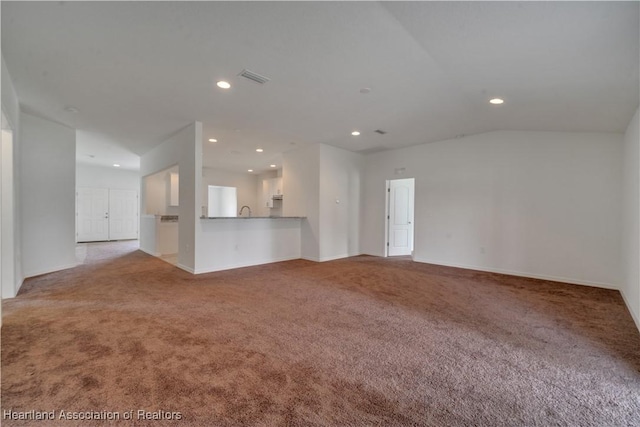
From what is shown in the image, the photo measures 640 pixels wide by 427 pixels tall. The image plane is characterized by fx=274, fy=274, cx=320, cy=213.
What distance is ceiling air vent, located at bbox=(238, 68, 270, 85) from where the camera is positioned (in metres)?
3.03

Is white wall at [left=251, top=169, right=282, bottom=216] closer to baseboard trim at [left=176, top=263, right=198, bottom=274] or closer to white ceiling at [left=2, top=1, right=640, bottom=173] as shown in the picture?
baseboard trim at [left=176, top=263, right=198, bottom=274]

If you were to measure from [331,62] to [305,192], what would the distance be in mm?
4006

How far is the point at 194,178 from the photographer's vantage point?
4.88 metres

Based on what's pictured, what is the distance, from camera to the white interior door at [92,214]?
9602mm

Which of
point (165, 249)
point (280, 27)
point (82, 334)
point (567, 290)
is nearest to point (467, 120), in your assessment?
point (567, 290)

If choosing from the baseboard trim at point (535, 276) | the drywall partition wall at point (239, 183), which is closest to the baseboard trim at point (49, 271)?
the drywall partition wall at point (239, 183)

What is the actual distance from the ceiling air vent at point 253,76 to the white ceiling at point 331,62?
85 mm

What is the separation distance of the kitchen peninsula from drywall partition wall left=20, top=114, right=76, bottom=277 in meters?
2.69

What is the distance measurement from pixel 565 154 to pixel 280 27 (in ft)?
16.7

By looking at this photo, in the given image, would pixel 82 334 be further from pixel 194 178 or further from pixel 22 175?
pixel 22 175

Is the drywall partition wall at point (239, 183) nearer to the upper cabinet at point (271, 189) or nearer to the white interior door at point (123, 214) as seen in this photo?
the upper cabinet at point (271, 189)

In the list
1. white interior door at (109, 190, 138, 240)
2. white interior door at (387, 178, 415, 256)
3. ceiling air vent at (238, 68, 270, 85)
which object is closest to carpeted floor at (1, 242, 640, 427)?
ceiling air vent at (238, 68, 270, 85)

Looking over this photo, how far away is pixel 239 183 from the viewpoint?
34.9 ft

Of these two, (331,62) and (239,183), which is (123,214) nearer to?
(239,183)
